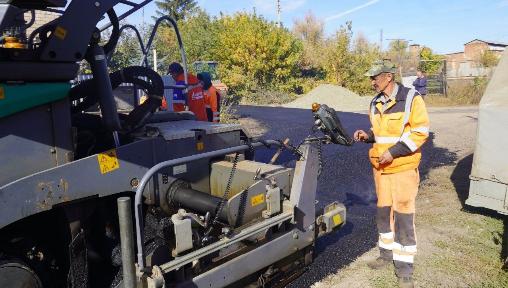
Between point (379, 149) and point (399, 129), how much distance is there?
0.83ft

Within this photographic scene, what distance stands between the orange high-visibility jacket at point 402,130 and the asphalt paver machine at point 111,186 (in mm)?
717

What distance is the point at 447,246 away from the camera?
4414mm

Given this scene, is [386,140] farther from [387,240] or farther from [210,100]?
[210,100]

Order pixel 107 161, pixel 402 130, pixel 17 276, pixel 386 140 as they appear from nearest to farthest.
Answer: pixel 17 276, pixel 107 161, pixel 402 130, pixel 386 140

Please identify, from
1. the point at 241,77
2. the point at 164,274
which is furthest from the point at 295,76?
the point at 164,274

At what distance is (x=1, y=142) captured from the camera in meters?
2.21

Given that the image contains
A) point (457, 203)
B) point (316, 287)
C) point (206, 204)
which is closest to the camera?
point (206, 204)

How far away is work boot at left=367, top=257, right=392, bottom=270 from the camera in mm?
3941

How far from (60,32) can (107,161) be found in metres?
0.74

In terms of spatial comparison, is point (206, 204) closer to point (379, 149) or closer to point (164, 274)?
point (164, 274)

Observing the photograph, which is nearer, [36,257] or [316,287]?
[36,257]

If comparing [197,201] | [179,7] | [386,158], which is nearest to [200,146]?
[197,201]

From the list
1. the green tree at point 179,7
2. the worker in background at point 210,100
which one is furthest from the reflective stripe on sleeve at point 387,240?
the green tree at point 179,7

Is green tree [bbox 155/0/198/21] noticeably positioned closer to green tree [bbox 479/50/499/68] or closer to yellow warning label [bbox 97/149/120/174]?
green tree [bbox 479/50/499/68]
